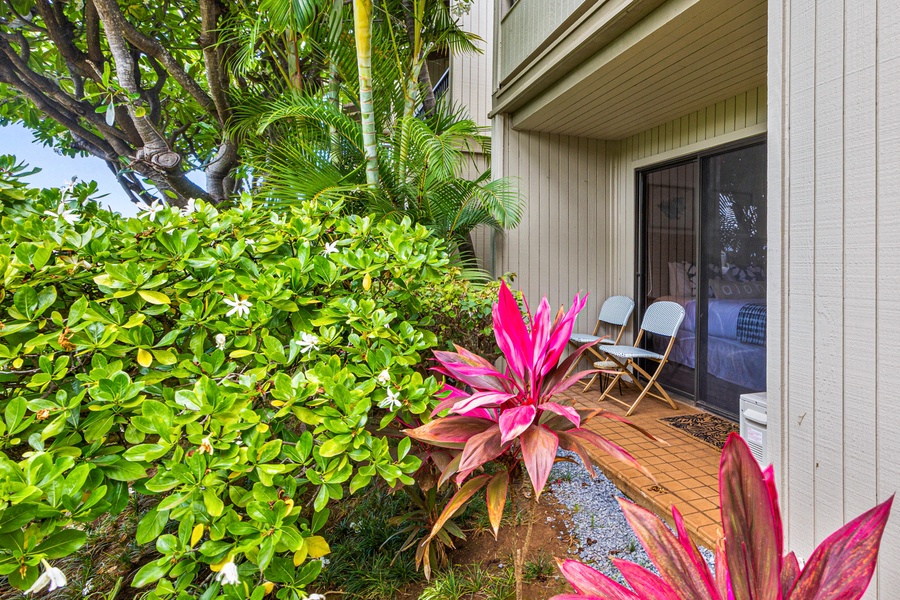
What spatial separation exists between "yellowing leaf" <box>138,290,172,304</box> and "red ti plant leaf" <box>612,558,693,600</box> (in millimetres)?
1354

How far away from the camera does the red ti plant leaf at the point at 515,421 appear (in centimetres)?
119

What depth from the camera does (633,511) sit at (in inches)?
43.7

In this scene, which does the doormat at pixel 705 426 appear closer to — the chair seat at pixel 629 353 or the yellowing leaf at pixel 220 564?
the chair seat at pixel 629 353

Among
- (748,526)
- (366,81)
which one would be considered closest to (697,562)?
(748,526)

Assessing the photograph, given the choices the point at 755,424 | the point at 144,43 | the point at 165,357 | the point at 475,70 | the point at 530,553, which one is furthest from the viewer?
the point at 475,70

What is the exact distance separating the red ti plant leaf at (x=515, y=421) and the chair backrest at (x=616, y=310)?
3533mm

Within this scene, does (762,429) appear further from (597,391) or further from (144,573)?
(144,573)

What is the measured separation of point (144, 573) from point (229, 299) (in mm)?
708

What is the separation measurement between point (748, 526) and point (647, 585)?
251mm

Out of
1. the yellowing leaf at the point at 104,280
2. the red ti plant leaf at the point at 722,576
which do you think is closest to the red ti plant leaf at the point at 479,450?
the red ti plant leaf at the point at 722,576

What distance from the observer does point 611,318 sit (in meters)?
4.64

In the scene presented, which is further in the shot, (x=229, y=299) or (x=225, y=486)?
(x=229, y=299)

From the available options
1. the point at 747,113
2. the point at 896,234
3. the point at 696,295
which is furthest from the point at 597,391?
the point at 896,234

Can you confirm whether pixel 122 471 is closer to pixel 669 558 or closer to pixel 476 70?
pixel 669 558
